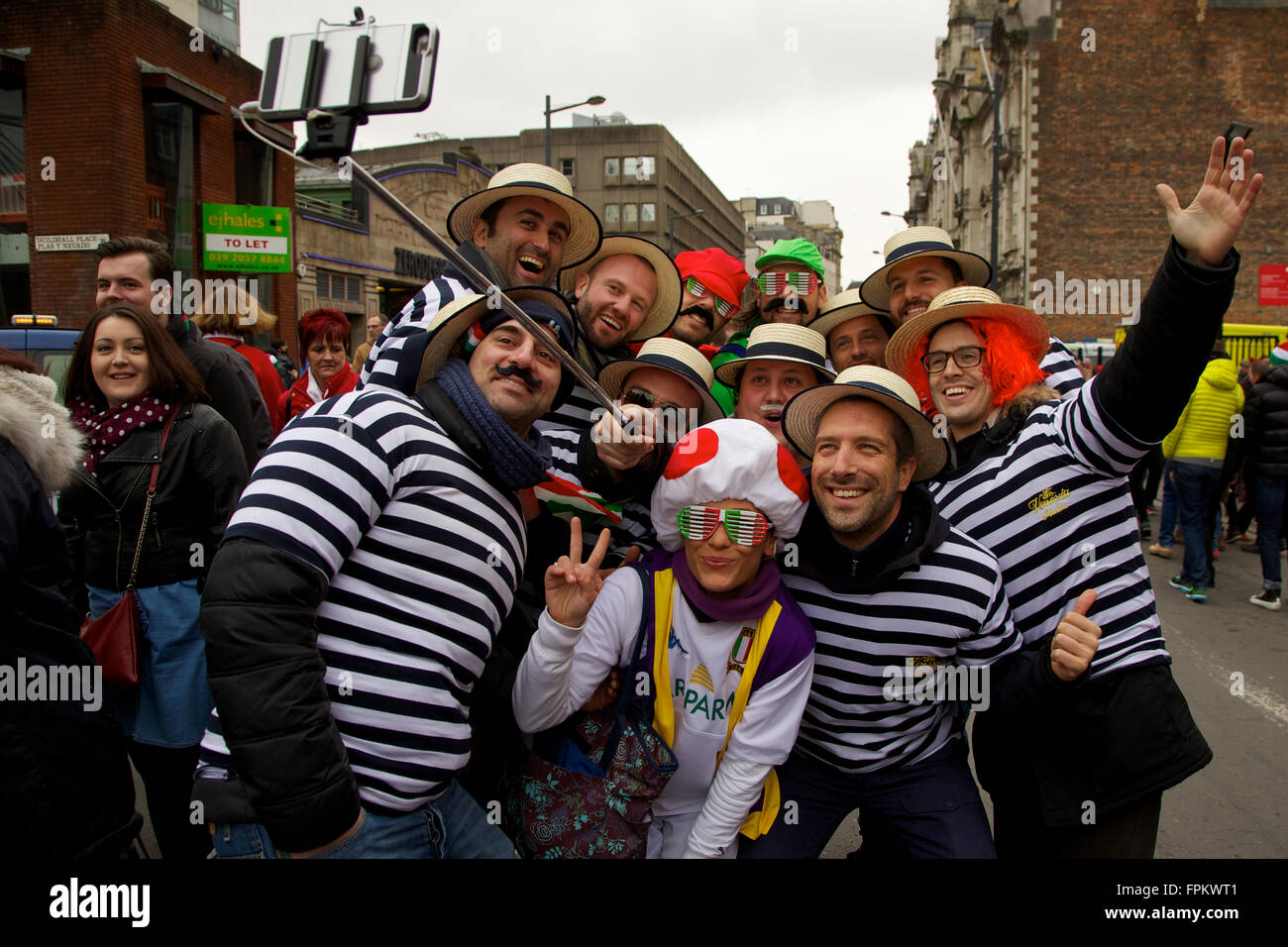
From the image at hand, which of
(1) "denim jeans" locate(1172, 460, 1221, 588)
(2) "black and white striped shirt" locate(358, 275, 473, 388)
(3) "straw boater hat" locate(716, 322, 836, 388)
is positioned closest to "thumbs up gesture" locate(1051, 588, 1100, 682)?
(3) "straw boater hat" locate(716, 322, 836, 388)

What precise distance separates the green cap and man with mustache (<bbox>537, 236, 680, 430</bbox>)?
2.65 ft

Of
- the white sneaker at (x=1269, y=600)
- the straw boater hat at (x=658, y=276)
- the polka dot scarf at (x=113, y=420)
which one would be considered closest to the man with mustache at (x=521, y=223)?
the straw boater hat at (x=658, y=276)

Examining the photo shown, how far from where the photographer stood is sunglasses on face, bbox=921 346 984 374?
303cm

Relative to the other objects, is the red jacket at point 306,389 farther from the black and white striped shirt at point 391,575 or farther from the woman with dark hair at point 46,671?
the black and white striped shirt at point 391,575

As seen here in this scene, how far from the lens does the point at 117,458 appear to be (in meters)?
3.19

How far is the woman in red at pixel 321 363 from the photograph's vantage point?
21.1 ft

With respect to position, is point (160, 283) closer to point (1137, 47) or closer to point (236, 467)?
point (236, 467)

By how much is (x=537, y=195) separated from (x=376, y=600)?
2.24 m

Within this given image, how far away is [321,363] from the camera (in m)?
6.48

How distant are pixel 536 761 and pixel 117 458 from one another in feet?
6.83

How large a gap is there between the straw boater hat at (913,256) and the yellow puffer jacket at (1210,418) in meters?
5.82
